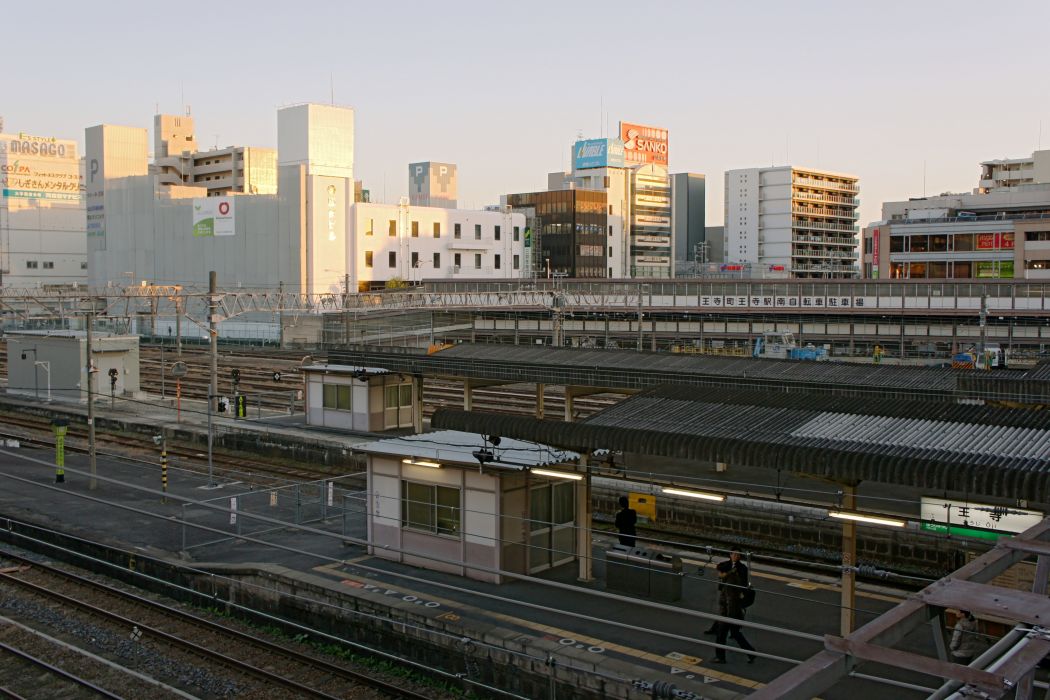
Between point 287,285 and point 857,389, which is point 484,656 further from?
point 287,285

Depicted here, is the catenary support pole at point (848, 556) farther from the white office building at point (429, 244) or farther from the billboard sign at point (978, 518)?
the white office building at point (429, 244)

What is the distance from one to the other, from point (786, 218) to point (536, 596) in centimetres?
9864

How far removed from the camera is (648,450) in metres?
12.8

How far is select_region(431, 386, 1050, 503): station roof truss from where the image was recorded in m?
10.3

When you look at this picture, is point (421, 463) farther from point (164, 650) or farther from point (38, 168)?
point (38, 168)

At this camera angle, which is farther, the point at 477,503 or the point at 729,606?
the point at 477,503

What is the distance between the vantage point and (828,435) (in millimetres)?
12172

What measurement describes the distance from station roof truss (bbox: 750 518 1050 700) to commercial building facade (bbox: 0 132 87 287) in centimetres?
9860

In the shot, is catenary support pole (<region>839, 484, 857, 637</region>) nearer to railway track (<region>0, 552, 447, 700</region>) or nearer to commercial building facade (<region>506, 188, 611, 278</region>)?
railway track (<region>0, 552, 447, 700</region>)

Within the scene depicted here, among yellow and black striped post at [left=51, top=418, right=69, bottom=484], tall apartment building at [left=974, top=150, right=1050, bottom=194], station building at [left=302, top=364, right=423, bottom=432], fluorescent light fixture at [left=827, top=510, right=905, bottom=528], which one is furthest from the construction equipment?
tall apartment building at [left=974, top=150, right=1050, bottom=194]

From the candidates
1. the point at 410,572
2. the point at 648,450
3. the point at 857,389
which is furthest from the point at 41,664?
the point at 857,389

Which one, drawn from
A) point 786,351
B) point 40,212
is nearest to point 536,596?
point 786,351

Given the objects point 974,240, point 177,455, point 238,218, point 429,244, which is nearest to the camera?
point 177,455

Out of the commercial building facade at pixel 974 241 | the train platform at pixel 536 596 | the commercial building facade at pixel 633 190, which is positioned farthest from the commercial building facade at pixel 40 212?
the train platform at pixel 536 596
